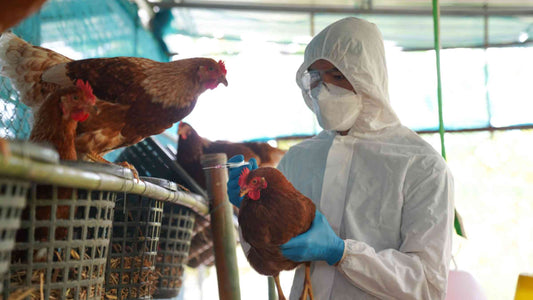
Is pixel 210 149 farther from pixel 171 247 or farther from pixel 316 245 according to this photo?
pixel 316 245

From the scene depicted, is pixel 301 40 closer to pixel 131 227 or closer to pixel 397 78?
pixel 397 78

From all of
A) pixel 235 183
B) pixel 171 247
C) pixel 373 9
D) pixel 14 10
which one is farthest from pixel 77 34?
pixel 373 9

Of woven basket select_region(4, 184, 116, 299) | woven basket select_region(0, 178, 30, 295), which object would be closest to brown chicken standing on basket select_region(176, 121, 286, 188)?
woven basket select_region(4, 184, 116, 299)

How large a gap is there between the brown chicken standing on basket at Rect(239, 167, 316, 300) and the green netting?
873mm

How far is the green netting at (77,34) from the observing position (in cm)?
180

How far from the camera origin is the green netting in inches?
70.8

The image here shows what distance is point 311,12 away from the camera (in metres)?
5.22

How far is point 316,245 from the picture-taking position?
138cm

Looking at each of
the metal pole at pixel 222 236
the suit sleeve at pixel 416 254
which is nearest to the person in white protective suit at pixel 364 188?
the suit sleeve at pixel 416 254

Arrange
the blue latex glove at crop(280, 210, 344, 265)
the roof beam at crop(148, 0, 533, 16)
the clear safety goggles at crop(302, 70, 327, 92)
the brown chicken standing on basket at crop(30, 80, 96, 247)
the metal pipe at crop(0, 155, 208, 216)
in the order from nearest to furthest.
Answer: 1. the metal pipe at crop(0, 155, 208, 216)
2. the brown chicken standing on basket at crop(30, 80, 96, 247)
3. the blue latex glove at crop(280, 210, 344, 265)
4. the clear safety goggles at crop(302, 70, 327, 92)
5. the roof beam at crop(148, 0, 533, 16)

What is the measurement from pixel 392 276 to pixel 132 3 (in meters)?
3.52

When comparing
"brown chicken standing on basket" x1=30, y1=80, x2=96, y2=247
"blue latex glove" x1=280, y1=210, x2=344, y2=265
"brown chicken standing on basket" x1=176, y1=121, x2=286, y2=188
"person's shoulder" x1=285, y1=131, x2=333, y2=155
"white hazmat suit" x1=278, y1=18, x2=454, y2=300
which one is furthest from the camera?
"brown chicken standing on basket" x1=176, y1=121, x2=286, y2=188

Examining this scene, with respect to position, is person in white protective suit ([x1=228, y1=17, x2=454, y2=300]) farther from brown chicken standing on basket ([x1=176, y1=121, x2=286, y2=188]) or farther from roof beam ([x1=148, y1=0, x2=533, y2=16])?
roof beam ([x1=148, y1=0, x2=533, y2=16])

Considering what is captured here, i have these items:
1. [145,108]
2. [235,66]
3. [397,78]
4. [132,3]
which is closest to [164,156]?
[145,108]
